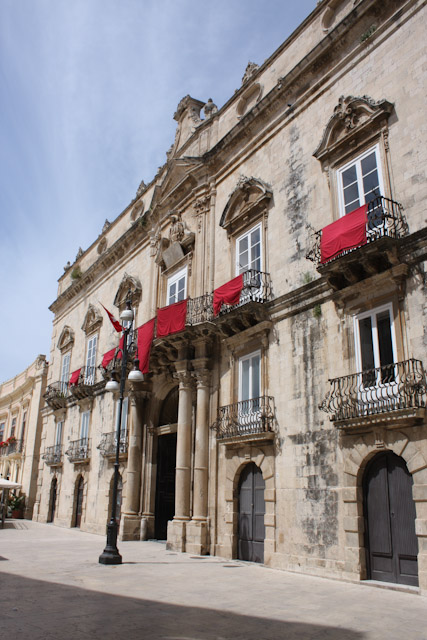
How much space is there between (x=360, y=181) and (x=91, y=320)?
57.7ft

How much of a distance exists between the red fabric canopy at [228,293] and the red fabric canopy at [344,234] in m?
3.22

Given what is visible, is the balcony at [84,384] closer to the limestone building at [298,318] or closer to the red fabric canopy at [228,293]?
the limestone building at [298,318]

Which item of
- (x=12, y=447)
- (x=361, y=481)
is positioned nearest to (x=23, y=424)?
(x=12, y=447)

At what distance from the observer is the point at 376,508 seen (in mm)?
10430

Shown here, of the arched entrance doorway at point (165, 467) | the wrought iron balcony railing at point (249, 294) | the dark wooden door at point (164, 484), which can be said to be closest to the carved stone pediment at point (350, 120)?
the wrought iron balcony railing at point (249, 294)

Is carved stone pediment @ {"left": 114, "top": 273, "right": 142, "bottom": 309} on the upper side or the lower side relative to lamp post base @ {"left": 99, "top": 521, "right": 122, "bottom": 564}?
upper

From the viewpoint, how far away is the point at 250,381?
577 inches

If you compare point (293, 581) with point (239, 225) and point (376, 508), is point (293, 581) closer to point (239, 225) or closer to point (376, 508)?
point (376, 508)

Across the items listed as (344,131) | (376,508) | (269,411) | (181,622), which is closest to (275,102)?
(344,131)

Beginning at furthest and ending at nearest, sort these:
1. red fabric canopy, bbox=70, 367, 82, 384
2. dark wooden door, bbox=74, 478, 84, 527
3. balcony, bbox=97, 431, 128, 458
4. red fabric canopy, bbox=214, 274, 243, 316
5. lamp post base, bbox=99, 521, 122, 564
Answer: red fabric canopy, bbox=70, 367, 82, 384, dark wooden door, bbox=74, 478, 84, 527, balcony, bbox=97, 431, 128, 458, red fabric canopy, bbox=214, 274, 243, 316, lamp post base, bbox=99, 521, 122, 564

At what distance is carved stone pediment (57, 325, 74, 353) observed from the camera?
29.4 meters

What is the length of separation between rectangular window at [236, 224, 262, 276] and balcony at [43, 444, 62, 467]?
52.5 feet

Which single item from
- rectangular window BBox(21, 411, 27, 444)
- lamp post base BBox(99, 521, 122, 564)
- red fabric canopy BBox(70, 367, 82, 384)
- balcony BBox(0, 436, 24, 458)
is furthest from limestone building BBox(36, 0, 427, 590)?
rectangular window BBox(21, 411, 27, 444)

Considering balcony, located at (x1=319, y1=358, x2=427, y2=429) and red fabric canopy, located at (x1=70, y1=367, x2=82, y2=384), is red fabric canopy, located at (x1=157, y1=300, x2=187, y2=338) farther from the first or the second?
red fabric canopy, located at (x1=70, y1=367, x2=82, y2=384)
